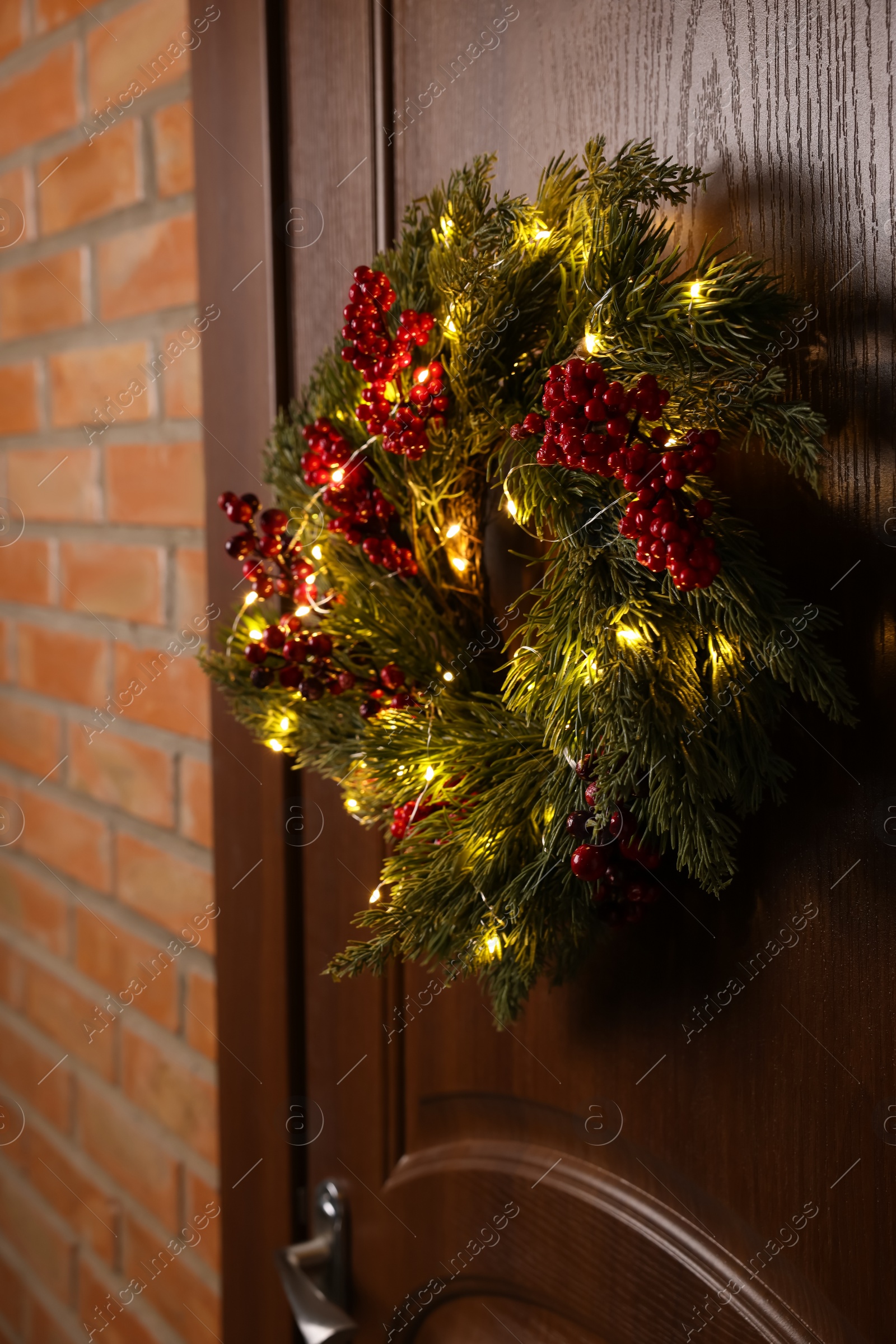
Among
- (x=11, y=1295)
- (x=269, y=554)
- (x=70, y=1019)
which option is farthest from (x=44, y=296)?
(x=11, y=1295)

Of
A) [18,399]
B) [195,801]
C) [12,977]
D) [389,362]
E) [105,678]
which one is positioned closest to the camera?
[389,362]

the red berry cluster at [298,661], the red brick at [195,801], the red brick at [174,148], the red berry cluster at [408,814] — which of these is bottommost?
the red brick at [195,801]

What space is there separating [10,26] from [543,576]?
1036 mm

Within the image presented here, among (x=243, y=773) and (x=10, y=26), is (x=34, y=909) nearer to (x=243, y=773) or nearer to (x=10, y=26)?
(x=243, y=773)

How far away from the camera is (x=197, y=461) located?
98cm

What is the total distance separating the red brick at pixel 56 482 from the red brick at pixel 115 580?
4 centimetres

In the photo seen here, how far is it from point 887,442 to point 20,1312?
144 cm

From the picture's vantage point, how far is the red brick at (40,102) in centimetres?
110

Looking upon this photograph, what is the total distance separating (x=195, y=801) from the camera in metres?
1.04

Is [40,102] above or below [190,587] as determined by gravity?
above

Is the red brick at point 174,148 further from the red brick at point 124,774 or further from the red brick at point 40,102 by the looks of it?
the red brick at point 124,774

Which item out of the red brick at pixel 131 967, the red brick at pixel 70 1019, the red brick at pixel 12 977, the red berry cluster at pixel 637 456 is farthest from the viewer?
the red brick at pixel 12 977

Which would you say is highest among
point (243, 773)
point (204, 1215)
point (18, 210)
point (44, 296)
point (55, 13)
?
point (55, 13)

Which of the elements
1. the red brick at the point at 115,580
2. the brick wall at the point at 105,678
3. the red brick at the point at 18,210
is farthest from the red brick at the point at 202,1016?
the red brick at the point at 18,210
